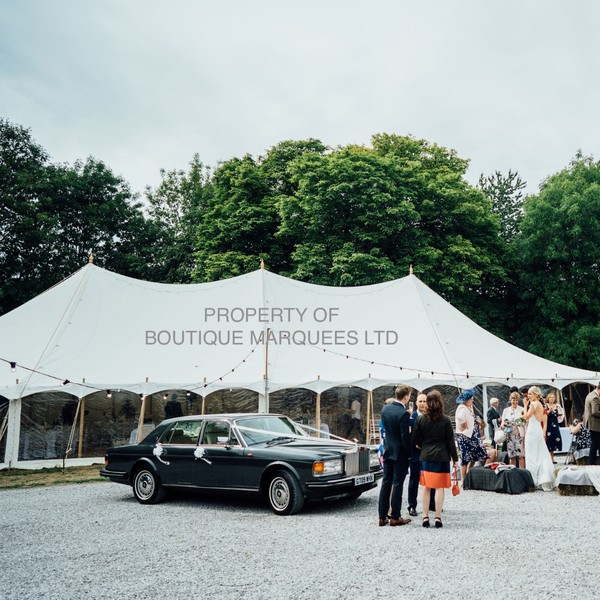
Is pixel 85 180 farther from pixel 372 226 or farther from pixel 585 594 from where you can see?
pixel 585 594

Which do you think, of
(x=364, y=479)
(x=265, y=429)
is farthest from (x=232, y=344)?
(x=364, y=479)

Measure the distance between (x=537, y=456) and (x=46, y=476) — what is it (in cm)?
1049

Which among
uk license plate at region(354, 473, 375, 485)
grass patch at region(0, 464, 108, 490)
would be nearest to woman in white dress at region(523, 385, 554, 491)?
uk license plate at region(354, 473, 375, 485)

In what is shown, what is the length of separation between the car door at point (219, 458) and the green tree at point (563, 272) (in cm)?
2136

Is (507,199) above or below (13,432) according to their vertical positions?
above

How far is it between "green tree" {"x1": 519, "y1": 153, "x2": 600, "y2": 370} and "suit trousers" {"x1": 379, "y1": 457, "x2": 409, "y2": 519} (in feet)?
70.6

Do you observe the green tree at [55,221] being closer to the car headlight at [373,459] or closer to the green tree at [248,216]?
the green tree at [248,216]

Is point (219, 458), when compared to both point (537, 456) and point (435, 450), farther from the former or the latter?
point (537, 456)

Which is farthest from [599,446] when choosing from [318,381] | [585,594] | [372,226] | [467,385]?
[372,226]

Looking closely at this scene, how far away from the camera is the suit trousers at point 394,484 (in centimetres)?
736

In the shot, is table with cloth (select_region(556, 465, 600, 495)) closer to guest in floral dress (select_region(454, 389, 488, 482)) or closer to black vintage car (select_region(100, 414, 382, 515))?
guest in floral dress (select_region(454, 389, 488, 482))

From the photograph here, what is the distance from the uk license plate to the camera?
8.56 metres

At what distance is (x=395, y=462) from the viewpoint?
24.2 ft

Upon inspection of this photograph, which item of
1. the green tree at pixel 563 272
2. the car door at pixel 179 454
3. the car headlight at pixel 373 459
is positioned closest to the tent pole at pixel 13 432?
the car door at pixel 179 454
